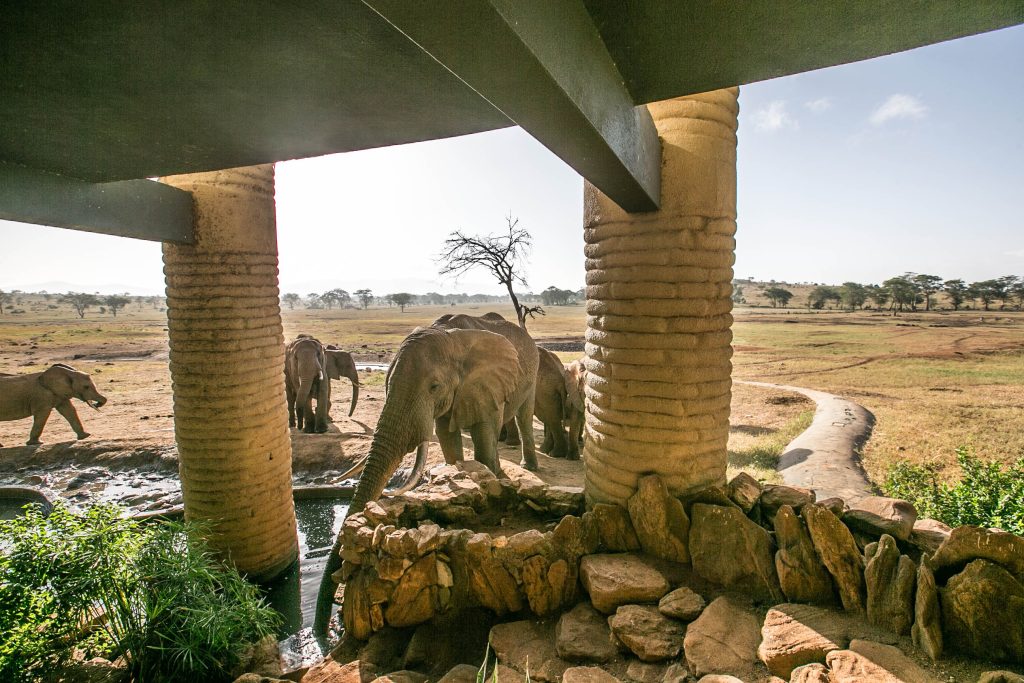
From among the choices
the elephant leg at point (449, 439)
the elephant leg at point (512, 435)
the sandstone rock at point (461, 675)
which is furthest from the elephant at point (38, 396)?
the sandstone rock at point (461, 675)

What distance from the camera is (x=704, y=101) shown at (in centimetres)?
309

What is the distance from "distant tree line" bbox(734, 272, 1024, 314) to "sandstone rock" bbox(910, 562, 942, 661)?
55.7 metres

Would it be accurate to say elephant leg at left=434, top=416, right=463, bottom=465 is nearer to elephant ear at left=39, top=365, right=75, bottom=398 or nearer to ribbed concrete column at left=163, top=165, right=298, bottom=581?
ribbed concrete column at left=163, top=165, right=298, bottom=581

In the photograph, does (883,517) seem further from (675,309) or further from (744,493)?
(675,309)

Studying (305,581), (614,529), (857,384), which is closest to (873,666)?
(614,529)

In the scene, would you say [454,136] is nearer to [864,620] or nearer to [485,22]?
[485,22]

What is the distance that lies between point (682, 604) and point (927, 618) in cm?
108

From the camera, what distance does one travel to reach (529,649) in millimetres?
2812

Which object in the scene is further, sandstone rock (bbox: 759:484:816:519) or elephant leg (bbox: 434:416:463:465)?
Answer: elephant leg (bbox: 434:416:463:465)

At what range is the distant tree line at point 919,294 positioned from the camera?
44.0m

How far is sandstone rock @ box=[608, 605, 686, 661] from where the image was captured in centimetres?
253

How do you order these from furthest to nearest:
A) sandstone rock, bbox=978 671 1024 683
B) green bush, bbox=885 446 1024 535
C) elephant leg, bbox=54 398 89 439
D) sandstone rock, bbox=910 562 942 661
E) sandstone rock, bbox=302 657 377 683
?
elephant leg, bbox=54 398 89 439 < green bush, bbox=885 446 1024 535 < sandstone rock, bbox=302 657 377 683 < sandstone rock, bbox=910 562 942 661 < sandstone rock, bbox=978 671 1024 683

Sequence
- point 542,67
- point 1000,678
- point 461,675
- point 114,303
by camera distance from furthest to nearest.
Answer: point 114,303 < point 461,675 < point 1000,678 < point 542,67

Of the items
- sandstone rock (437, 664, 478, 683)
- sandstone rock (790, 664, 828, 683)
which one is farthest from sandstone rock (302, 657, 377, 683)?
sandstone rock (790, 664, 828, 683)
